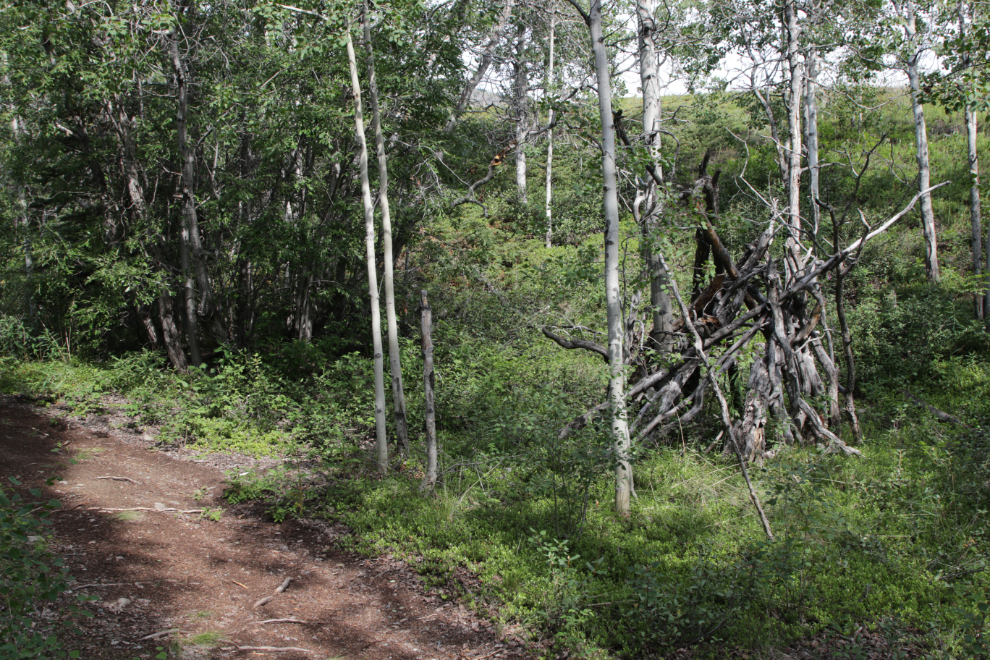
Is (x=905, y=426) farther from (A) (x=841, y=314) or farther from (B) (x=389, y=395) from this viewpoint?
(B) (x=389, y=395)

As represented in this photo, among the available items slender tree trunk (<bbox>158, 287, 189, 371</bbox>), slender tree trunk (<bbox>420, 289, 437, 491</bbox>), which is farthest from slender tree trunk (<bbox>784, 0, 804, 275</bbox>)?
slender tree trunk (<bbox>158, 287, 189, 371</bbox>)

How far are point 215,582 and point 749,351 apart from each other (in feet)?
24.0

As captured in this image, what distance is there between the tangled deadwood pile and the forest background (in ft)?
0.19

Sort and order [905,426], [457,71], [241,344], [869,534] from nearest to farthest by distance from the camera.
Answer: [869,534]
[905,426]
[457,71]
[241,344]

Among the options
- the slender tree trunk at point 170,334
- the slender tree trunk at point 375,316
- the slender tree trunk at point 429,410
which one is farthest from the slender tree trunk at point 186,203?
the slender tree trunk at point 429,410

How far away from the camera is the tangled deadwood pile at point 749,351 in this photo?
7.84m

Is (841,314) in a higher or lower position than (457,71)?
lower

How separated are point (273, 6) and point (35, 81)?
22.1 ft

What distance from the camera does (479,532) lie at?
20.0ft

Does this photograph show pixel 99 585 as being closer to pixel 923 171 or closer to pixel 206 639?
pixel 206 639

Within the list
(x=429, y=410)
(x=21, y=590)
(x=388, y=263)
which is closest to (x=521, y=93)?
(x=388, y=263)

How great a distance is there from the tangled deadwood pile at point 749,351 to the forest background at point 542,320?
0.19 feet

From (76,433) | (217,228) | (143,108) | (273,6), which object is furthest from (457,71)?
(76,433)

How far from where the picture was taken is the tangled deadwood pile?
25.7ft
